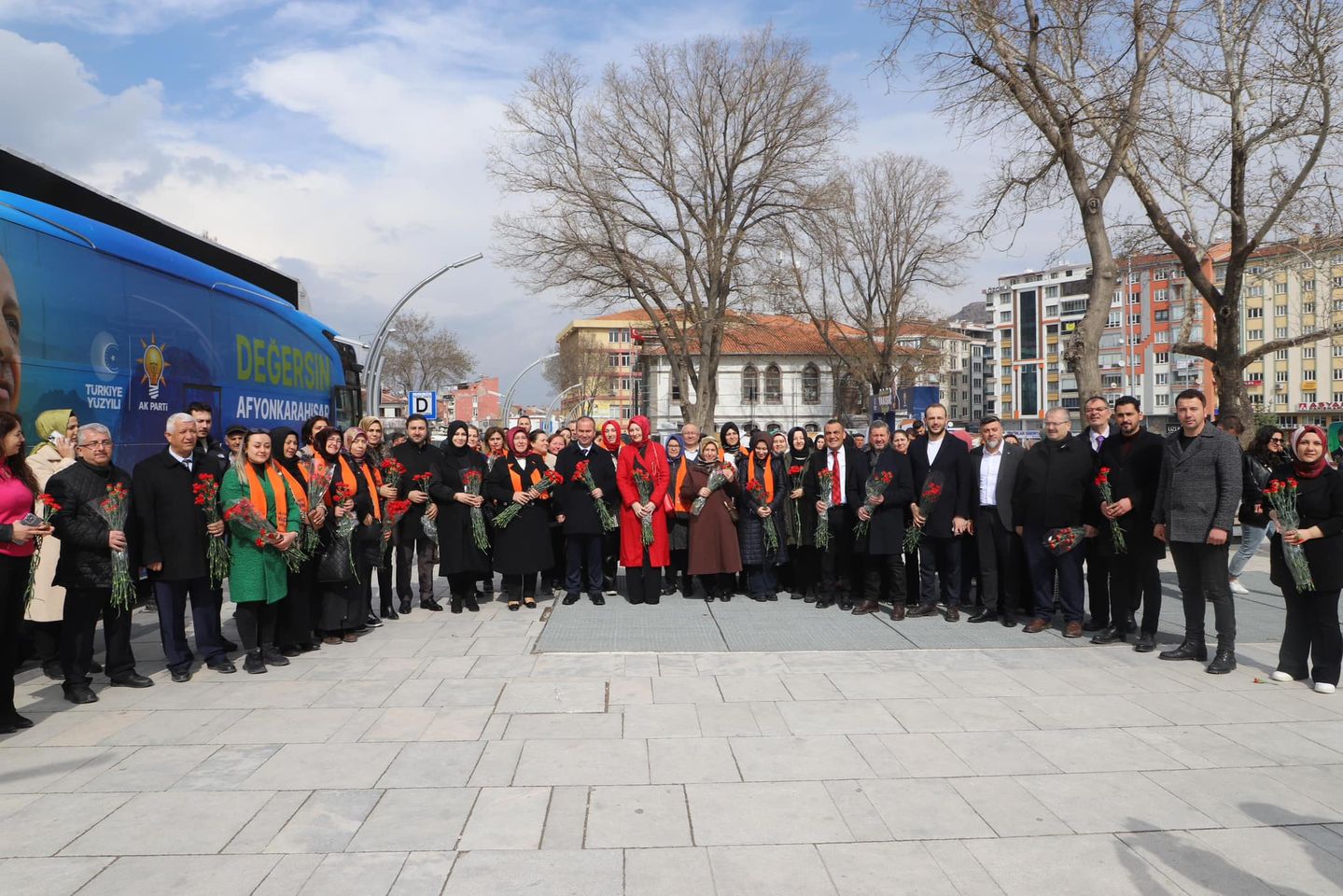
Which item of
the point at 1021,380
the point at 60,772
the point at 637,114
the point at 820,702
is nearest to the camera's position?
the point at 60,772

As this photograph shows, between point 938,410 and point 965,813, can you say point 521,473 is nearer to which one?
point 938,410

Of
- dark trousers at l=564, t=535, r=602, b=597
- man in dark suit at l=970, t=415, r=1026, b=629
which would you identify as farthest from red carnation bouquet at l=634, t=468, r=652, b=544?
man in dark suit at l=970, t=415, r=1026, b=629

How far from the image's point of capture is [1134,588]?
25.6ft

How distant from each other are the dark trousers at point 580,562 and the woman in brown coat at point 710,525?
949mm

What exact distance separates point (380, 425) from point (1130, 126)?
1024 centimetres

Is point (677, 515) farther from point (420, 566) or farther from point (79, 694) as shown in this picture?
point (79, 694)

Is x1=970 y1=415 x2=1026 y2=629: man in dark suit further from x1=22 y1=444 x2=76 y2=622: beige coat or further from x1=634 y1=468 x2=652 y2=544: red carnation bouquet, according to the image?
x1=22 y1=444 x2=76 y2=622: beige coat

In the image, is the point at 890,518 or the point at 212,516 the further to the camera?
the point at 890,518

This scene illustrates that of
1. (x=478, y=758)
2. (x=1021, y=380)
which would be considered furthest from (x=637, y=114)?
(x=1021, y=380)

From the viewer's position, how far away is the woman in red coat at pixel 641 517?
379 inches

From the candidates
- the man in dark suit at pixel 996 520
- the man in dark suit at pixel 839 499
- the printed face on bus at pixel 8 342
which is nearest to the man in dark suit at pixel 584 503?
the man in dark suit at pixel 839 499

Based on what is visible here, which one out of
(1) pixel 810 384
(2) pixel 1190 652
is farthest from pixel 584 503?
(1) pixel 810 384

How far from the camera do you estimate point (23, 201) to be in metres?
7.89

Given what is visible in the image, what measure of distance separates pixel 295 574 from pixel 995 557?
6057 millimetres
